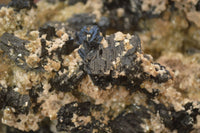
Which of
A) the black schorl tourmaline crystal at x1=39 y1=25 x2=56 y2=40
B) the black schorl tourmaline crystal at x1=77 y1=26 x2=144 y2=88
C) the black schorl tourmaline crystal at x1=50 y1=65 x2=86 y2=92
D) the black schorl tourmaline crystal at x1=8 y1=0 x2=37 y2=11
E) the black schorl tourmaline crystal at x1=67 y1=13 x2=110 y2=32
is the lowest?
the black schorl tourmaline crystal at x1=50 y1=65 x2=86 y2=92

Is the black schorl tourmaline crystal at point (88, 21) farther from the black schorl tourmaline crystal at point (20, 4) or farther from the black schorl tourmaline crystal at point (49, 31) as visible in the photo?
the black schorl tourmaline crystal at point (20, 4)

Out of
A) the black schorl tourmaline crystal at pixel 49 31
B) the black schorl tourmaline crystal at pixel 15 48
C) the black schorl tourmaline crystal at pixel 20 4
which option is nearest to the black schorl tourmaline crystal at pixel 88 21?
the black schorl tourmaline crystal at pixel 49 31

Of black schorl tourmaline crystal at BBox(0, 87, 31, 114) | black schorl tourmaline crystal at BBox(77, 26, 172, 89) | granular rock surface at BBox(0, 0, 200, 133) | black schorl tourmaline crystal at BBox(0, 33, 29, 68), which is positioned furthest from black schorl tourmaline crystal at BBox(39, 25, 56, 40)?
black schorl tourmaline crystal at BBox(0, 87, 31, 114)

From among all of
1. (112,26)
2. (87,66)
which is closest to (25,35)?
(87,66)

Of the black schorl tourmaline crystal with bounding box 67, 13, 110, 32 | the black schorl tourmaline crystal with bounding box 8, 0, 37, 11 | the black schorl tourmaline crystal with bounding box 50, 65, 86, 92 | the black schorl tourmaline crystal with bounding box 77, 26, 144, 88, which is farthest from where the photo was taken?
the black schorl tourmaline crystal with bounding box 67, 13, 110, 32

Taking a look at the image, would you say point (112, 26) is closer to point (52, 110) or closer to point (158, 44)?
point (158, 44)

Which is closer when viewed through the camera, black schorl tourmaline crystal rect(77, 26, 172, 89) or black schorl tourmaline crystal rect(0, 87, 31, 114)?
black schorl tourmaline crystal rect(77, 26, 172, 89)

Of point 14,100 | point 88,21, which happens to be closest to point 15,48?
point 14,100

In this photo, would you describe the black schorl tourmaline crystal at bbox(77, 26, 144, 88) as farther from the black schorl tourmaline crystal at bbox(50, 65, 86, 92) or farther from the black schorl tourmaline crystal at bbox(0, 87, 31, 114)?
the black schorl tourmaline crystal at bbox(0, 87, 31, 114)
